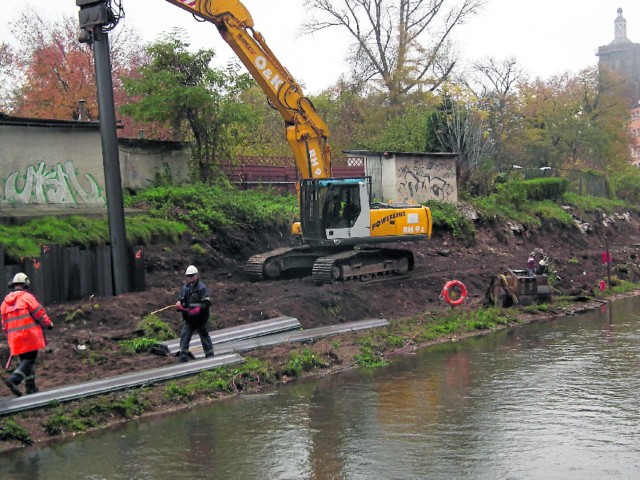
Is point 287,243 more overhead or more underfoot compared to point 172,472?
more overhead

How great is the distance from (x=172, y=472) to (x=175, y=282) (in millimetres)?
12038

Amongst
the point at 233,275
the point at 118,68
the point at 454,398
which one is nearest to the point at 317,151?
the point at 233,275

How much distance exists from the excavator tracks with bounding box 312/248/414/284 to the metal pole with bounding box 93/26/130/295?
5697 millimetres

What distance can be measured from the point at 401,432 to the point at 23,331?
5.35 m

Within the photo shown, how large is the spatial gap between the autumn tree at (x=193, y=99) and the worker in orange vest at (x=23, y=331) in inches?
669

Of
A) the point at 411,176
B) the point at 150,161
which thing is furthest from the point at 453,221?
the point at 150,161

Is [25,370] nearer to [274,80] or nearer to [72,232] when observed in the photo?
[72,232]

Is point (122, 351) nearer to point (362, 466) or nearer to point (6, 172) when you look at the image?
point (362, 466)

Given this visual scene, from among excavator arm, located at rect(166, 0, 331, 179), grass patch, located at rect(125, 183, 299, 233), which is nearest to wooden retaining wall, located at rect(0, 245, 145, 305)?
grass patch, located at rect(125, 183, 299, 233)

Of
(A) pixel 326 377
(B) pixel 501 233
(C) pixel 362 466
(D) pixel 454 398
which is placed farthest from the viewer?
(B) pixel 501 233

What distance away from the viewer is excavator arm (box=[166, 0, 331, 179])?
20391mm

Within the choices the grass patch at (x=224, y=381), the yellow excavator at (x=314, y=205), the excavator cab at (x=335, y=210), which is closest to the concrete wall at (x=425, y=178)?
the yellow excavator at (x=314, y=205)

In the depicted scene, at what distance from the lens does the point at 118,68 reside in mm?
44062

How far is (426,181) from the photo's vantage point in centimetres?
3388
